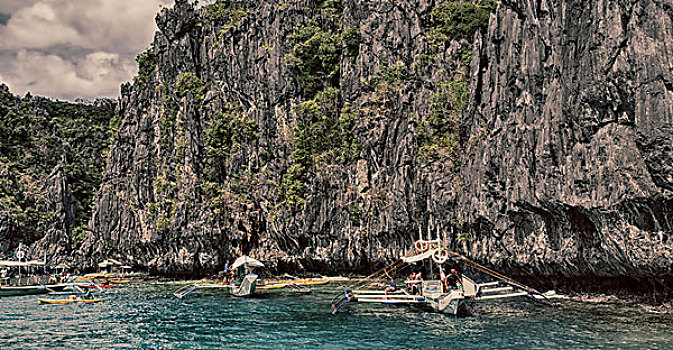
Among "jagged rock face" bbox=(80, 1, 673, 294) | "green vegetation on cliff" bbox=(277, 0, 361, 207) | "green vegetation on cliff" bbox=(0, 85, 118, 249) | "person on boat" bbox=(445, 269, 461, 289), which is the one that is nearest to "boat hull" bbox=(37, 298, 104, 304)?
"jagged rock face" bbox=(80, 1, 673, 294)

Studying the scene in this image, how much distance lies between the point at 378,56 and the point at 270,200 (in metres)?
17.9

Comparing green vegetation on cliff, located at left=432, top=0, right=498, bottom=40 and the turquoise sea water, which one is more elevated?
green vegetation on cliff, located at left=432, top=0, right=498, bottom=40

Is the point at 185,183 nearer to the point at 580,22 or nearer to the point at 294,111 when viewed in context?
the point at 294,111

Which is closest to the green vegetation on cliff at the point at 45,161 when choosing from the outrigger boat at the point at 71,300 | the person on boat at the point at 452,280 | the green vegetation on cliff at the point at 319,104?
the green vegetation on cliff at the point at 319,104

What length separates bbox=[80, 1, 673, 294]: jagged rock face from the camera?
24.3 metres

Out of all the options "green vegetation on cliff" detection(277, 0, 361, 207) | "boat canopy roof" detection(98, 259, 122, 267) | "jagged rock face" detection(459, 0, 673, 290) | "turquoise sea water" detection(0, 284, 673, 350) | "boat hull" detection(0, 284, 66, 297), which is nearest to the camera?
"turquoise sea water" detection(0, 284, 673, 350)

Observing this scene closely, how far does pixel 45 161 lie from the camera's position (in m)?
94.6

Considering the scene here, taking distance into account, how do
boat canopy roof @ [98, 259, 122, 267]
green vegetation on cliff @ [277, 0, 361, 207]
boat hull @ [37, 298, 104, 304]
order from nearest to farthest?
boat hull @ [37, 298, 104, 304] → green vegetation on cliff @ [277, 0, 361, 207] → boat canopy roof @ [98, 259, 122, 267]

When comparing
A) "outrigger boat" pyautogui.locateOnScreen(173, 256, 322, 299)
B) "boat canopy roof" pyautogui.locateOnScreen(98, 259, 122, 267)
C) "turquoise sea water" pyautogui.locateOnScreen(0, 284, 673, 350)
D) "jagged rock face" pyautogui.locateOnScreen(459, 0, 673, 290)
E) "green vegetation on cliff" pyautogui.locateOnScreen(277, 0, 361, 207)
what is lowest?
"turquoise sea water" pyautogui.locateOnScreen(0, 284, 673, 350)

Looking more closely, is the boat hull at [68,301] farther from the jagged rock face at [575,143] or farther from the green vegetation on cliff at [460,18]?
the green vegetation on cliff at [460,18]

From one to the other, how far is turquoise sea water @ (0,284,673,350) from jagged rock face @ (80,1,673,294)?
4031 millimetres

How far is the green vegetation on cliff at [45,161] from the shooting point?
8069cm

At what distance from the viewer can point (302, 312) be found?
1188 inches

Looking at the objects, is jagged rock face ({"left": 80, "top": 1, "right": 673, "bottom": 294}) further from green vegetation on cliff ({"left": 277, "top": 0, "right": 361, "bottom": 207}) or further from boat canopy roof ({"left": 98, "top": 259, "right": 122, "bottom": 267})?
boat canopy roof ({"left": 98, "top": 259, "right": 122, "bottom": 267})
